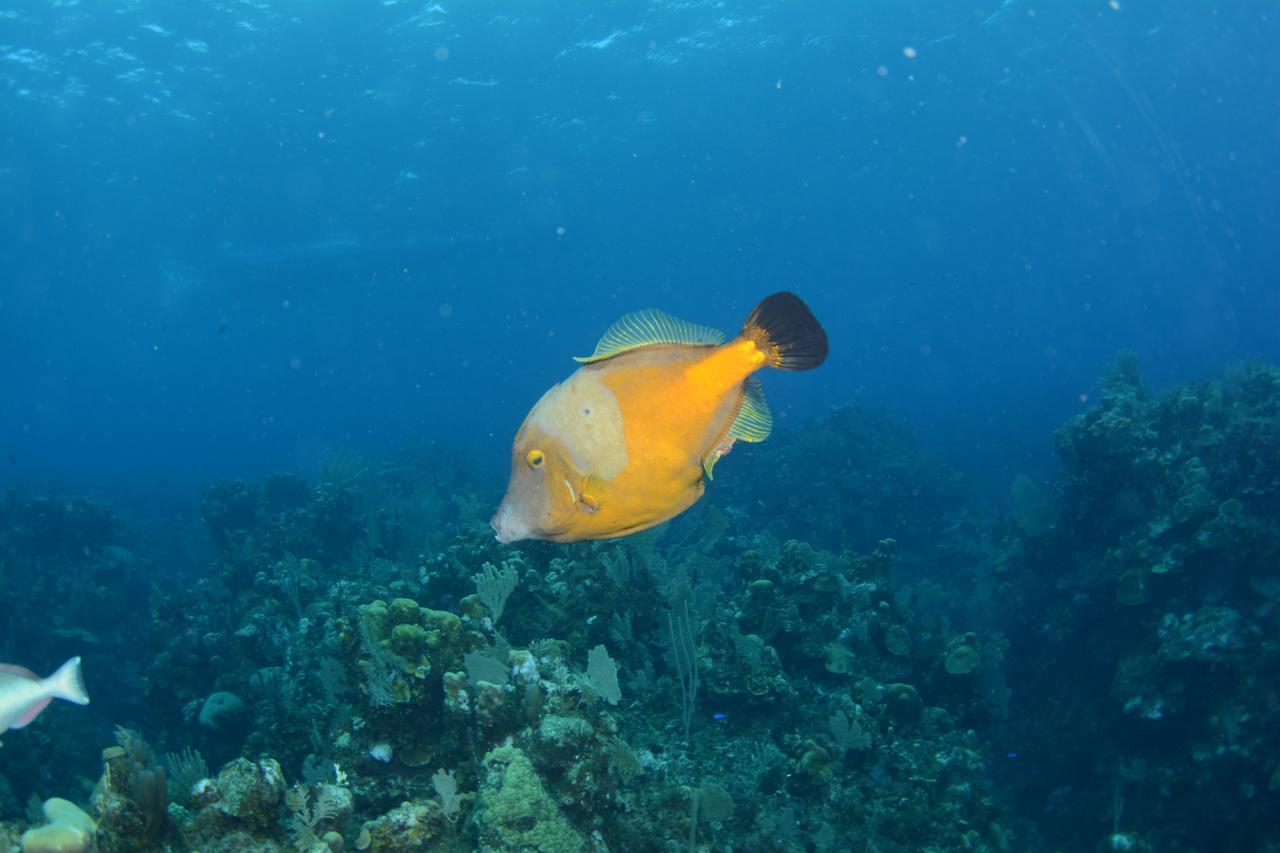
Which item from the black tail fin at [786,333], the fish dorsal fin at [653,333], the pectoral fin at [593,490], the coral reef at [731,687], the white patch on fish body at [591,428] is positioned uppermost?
the black tail fin at [786,333]

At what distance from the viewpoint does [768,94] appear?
4162 cm

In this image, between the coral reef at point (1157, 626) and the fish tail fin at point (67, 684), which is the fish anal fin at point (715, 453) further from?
the coral reef at point (1157, 626)

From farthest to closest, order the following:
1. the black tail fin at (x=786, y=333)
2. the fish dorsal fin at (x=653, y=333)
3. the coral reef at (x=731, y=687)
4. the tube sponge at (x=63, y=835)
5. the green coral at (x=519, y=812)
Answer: the coral reef at (x=731, y=687)
the green coral at (x=519, y=812)
the tube sponge at (x=63, y=835)
the fish dorsal fin at (x=653, y=333)
the black tail fin at (x=786, y=333)

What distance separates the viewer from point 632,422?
6.96 feet

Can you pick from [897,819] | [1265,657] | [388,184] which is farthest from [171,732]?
[388,184]

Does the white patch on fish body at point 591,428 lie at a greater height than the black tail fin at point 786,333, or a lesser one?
lesser

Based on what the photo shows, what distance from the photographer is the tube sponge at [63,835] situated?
8.84ft

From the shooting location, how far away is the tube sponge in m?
2.69

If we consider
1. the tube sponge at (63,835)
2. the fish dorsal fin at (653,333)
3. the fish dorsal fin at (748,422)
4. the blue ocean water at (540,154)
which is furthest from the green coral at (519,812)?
the blue ocean water at (540,154)

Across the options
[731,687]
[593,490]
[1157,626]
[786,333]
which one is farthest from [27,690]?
[1157,626]

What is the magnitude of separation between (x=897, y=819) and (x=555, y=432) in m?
4.82

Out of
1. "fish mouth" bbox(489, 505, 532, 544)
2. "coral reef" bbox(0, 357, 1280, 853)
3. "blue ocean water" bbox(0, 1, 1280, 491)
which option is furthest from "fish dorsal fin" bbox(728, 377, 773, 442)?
"blue ocean water" bbox(0, 1, 1280, 491)

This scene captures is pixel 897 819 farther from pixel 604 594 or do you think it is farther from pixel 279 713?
pixel 279 713

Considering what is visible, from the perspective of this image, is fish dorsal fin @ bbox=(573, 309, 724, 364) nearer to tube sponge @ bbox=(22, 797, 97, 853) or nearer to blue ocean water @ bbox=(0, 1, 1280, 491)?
tube sponge @ bbox=(22, 797, 97, 853)
